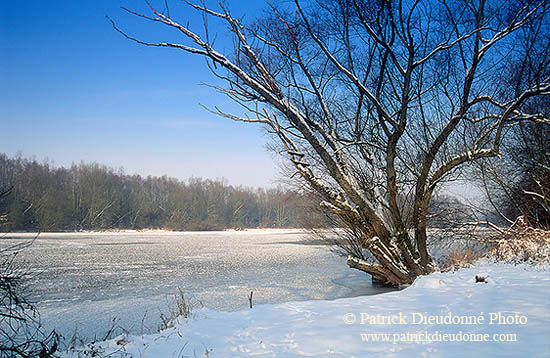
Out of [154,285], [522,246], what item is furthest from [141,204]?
[522,246]

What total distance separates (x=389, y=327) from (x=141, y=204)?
56.0 meters

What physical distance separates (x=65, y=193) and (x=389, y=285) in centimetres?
4798

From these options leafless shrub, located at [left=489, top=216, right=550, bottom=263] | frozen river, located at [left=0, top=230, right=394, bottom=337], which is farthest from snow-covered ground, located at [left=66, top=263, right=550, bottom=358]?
frozen river, located at [left=0, top=230, right=394, bottom=337]

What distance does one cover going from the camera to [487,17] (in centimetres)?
707

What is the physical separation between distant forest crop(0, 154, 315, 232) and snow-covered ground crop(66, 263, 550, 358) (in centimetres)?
2839

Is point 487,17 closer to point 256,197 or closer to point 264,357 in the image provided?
point 264,357

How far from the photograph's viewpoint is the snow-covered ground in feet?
9.98

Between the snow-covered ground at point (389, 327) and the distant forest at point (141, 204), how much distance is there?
28390 mm

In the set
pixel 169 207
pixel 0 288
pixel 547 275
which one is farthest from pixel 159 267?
pixel 169 207

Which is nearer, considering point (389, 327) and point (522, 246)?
point (389, 327)

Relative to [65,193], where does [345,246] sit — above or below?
below

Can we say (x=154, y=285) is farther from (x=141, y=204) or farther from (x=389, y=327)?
(x=141, y=204)

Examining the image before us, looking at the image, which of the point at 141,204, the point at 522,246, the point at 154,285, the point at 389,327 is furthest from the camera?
the point at 141,204

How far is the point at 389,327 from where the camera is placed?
376 cm
